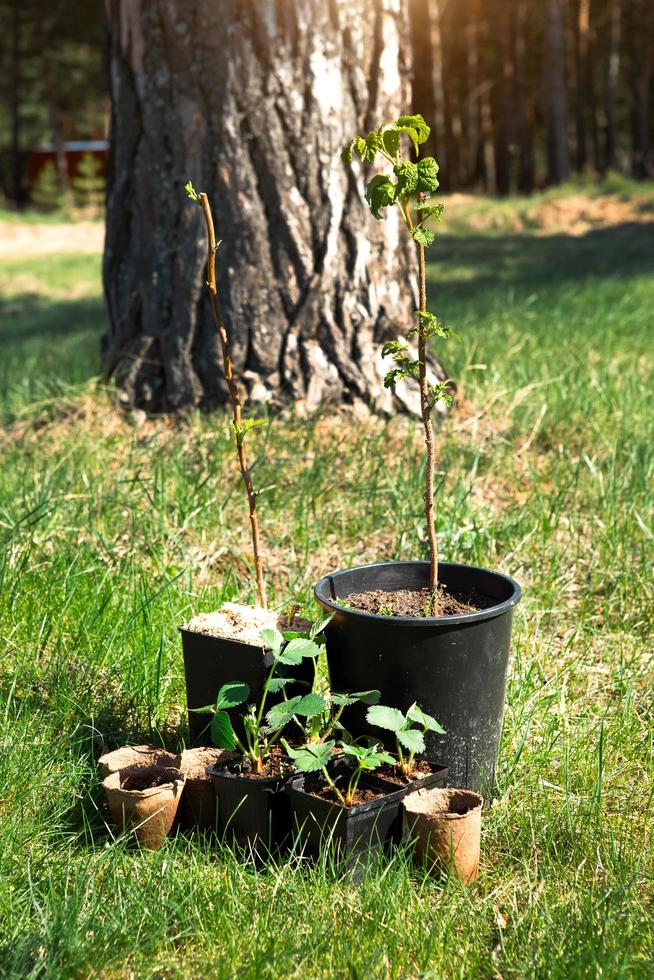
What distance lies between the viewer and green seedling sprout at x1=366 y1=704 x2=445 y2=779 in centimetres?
176

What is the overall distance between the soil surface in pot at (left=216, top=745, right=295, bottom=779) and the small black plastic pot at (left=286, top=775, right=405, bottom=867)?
8 cm

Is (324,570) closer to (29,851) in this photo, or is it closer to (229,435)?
(229,435)

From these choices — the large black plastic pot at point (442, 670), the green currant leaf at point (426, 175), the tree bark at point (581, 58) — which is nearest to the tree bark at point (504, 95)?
the tree bark at point (581, 58)

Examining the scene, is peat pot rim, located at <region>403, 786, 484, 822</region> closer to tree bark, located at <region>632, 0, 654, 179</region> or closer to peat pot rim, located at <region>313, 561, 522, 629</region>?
peat pot rim, located at <region>313, 561, 522, 629</region>

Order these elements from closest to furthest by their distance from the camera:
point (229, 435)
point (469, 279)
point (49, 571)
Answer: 1. point (49, 571)
2. point (229, 435)
3. point (469, 279)

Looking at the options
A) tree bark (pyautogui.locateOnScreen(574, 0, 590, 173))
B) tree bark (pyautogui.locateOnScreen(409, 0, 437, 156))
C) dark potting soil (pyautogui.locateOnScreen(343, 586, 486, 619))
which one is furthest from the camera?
tree bark (pyautogui.locateOnScreen(574, 0, 590, 173))

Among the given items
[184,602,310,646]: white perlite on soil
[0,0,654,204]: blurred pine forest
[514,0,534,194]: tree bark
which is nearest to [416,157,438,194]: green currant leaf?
[184,602,310,646]: white perlite on soil

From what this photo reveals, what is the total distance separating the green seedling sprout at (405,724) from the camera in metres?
1.76

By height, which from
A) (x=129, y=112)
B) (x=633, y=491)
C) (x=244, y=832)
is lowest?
(x=244, y=832)

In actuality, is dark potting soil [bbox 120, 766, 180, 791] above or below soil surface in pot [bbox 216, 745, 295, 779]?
below

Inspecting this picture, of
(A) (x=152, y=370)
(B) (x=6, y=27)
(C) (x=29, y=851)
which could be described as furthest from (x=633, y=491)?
(B) (x=6, y=27)

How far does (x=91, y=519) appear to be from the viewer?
291 centimetres

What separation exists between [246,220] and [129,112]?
74 cm

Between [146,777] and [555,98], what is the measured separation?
68.1 feet
